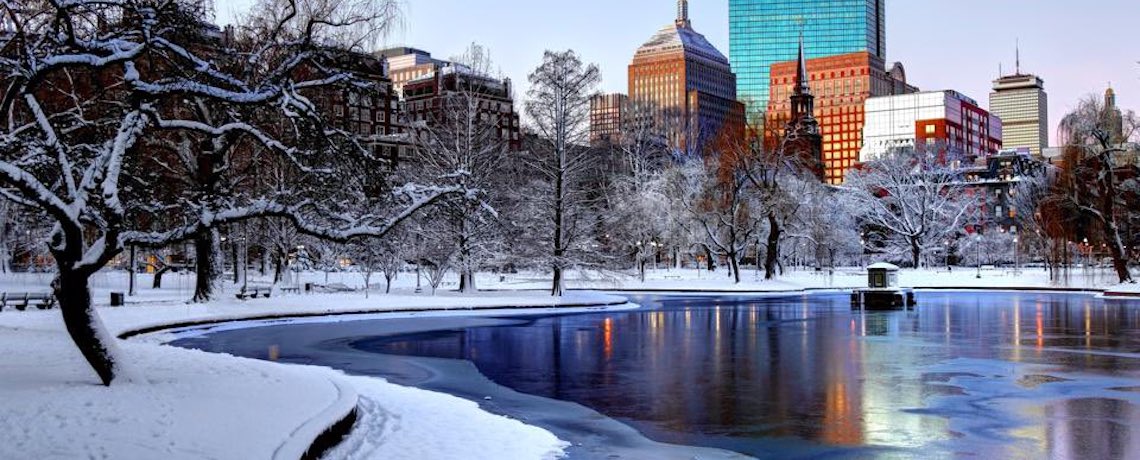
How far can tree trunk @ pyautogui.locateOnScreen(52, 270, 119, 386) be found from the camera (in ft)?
40.9

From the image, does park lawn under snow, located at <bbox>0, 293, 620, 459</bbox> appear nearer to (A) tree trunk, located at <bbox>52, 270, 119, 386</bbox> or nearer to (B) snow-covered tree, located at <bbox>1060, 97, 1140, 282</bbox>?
(A) tree trunk, located at <bbox>52, 270, 119, 386</bbox>

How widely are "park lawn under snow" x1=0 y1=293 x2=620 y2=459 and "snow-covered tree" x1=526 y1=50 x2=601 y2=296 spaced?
32.0 m

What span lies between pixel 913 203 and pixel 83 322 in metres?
84.0

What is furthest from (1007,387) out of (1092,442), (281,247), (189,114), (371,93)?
(281,247)

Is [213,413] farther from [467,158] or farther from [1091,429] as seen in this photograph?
[467,158]

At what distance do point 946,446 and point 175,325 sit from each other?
25.8 metres

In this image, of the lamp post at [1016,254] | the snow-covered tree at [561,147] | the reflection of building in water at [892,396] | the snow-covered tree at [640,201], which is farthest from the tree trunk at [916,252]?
the reflection of building in water at [892,396]

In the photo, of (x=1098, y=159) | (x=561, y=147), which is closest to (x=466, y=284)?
(x=561, y=147)

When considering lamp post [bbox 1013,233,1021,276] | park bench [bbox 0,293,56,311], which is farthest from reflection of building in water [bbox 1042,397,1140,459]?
lamp post [bbox 1013,233,1021,276]

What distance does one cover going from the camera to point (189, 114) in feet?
134

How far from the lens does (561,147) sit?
51.1 metres

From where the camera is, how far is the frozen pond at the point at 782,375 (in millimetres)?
13180

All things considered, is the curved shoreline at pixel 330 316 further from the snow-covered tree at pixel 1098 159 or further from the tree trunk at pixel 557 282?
the snow-covered tree at pixel 1098 159

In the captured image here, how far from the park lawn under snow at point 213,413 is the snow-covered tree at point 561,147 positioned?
3196 cm
